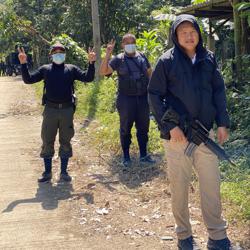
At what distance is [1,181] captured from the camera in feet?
22.4

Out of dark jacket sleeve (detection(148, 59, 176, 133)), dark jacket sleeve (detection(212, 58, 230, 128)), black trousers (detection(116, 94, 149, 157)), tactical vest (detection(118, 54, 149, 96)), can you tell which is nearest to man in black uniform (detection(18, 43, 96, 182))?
tactical vest (detection(118, 54, 149, 96))

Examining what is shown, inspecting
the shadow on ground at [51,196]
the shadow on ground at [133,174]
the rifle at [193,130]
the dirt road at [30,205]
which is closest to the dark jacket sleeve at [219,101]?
the rifle at [193,130]

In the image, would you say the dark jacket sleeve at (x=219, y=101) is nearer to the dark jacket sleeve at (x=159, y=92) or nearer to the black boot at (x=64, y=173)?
the dark jacket sleeve at (x=159, y=92)

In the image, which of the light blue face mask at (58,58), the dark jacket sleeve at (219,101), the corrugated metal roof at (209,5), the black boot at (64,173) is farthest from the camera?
the corrugated metal roof at (209,5)

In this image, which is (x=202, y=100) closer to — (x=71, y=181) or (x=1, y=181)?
(x=71, y=181)

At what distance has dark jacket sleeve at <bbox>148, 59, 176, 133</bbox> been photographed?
390cm

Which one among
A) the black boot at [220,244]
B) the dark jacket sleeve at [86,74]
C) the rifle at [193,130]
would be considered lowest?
the black boot at [220,244]

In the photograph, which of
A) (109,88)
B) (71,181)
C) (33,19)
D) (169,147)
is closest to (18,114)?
(109,88)

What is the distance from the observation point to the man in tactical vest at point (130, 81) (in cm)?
667

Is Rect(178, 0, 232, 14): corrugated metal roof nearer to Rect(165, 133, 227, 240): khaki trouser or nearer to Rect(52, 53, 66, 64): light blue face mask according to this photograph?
Rect(52, 53, 66, 64): light blue face mask

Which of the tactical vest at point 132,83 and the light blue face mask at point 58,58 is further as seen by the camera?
the tactical vest at point 132,83

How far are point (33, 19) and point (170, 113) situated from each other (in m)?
28.7

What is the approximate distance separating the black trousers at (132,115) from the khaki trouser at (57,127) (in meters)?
0.75

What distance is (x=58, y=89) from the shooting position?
6309 mm
